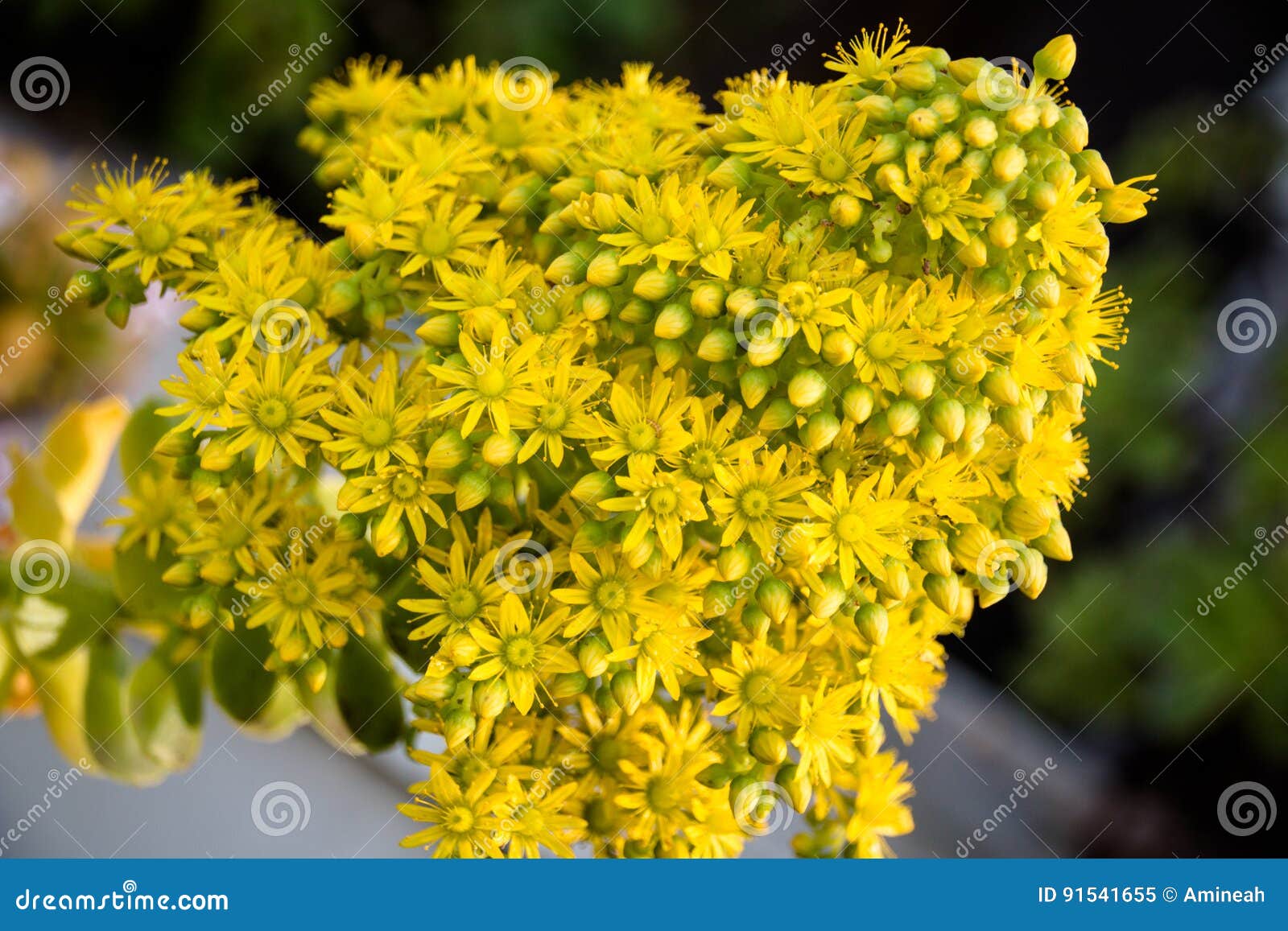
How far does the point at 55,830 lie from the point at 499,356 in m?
1.43

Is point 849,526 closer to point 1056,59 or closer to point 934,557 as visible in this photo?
point 934,557

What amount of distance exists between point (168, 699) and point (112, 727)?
0.08 m

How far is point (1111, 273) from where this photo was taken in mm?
2449

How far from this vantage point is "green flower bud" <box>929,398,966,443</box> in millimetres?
917

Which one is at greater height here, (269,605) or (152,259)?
(152,259)

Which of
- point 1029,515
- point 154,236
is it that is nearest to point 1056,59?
point 1029,515

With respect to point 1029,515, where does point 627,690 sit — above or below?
below

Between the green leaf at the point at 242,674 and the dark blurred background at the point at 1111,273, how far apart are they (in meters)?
1.17

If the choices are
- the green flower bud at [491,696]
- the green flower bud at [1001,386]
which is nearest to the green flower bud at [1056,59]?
the green flower bud at [1001,386]

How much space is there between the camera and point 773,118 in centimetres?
97

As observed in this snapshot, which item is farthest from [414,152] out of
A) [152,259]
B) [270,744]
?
[270,744]

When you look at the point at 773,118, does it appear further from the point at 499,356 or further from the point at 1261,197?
the point at 1261,197

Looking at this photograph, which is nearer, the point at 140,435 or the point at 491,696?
the point at 491,696
